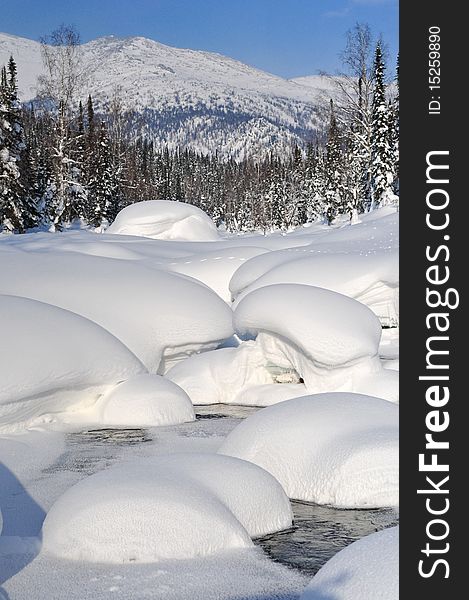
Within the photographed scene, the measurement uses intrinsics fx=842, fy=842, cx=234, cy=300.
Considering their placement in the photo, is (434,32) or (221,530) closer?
(434,32)

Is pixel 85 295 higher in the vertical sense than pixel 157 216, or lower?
lower

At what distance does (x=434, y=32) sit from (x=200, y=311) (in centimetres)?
760

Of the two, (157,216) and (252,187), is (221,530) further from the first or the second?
(252,187)

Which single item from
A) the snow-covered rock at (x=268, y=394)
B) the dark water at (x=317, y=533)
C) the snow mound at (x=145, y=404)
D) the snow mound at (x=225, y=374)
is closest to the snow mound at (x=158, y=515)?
the dark water at (x=317, y=533)

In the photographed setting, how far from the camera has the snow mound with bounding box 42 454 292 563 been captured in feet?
12.8

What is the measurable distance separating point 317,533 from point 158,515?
102 cm

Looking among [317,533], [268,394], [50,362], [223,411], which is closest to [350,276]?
[268,394]

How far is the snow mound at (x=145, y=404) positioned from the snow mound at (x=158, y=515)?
3.02m

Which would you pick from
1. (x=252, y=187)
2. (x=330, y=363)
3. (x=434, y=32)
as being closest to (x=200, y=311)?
(x=330, y=363)

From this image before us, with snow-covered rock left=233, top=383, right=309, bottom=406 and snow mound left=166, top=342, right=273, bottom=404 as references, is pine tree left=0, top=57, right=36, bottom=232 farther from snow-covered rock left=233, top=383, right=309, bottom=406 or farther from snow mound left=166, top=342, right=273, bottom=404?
snow-covered rock left=233, top=383, right=309, bottom=406

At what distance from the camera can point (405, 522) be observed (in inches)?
83.4

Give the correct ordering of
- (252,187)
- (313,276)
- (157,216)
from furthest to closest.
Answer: (252,187) → (157,216) → (313,276)

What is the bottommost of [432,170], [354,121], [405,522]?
[405,522]

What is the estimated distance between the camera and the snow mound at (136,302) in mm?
9359
